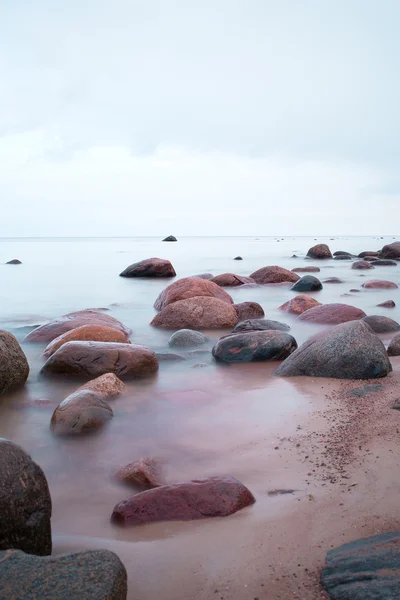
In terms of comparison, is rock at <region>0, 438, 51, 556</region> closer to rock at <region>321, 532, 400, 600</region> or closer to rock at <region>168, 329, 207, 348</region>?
rock at <region>321, 532, 400, 600</region>

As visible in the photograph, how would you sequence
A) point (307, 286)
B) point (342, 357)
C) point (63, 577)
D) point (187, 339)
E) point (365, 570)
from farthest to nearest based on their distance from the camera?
1. point (307, 286)
2. point (187, 339)
3. point (342, 357)
4. point (365, 570)
5. point (63, 577)

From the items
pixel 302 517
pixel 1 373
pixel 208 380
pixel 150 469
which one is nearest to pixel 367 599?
pixel 302 517

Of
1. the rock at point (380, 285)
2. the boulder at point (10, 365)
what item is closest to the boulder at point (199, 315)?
the boulder at point (10, 365)

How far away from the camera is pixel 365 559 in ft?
6.90

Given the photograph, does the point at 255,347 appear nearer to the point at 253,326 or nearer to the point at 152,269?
the point at 253,326

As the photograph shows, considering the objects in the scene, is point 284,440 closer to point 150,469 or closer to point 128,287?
point 150,469

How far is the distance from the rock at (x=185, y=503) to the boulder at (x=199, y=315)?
5950mm

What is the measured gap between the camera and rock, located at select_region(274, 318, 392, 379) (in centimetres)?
520

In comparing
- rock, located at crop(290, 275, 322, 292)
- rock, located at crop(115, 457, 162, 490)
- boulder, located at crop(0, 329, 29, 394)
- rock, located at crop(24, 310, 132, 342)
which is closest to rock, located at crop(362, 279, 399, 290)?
rock, located at crop(290, 275, 322, 292)

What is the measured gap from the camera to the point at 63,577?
5.97 feet

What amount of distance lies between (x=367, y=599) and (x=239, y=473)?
1.42 meters

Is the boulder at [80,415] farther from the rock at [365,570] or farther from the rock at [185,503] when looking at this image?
the rock at [365,570]

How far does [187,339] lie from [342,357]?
9.27ft

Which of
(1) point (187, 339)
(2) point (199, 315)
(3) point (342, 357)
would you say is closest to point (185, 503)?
(3) point (342, 357)
